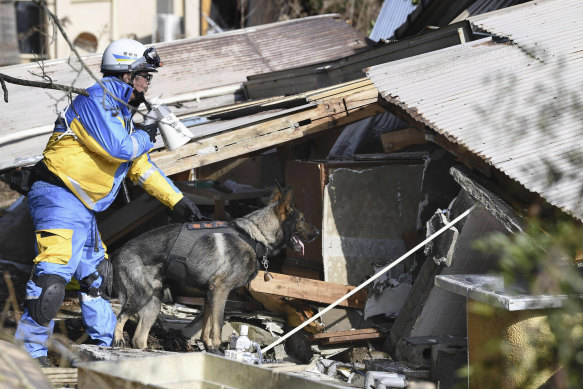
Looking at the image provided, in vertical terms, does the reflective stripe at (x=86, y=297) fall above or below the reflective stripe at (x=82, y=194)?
below

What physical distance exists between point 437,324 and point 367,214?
1.54 m

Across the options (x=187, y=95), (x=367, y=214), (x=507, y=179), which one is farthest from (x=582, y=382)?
(x=187, y=95)

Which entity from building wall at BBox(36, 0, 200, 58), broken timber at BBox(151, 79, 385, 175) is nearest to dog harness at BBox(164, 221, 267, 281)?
broken timber at BBox(151, 79, 385, 175)

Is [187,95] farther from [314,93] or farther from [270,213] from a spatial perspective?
[270,213]

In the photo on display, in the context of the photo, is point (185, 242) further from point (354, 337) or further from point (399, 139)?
point (399, 139)

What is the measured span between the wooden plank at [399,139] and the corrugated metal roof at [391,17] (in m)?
4.13

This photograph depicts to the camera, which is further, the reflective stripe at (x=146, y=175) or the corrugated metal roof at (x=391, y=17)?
the corrugated metal roof at (x=391, y=17)

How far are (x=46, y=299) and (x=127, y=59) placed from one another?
1.89 m

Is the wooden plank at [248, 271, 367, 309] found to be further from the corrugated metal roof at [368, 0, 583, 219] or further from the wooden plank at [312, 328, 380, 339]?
the corrugated metal roof at [368, 0, 583, 219]

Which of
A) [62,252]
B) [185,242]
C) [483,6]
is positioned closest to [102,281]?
[62,252]

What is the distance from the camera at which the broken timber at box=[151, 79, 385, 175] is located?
7.24m

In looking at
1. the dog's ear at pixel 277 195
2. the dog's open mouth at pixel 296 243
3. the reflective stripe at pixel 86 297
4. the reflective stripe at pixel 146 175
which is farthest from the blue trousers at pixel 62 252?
the dog's open mouth at pixel 296 243

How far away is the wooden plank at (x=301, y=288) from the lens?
22.6 ft

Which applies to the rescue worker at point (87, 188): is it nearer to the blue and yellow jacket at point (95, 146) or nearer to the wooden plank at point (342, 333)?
the blue and yellow jacket at point (95, 146)
